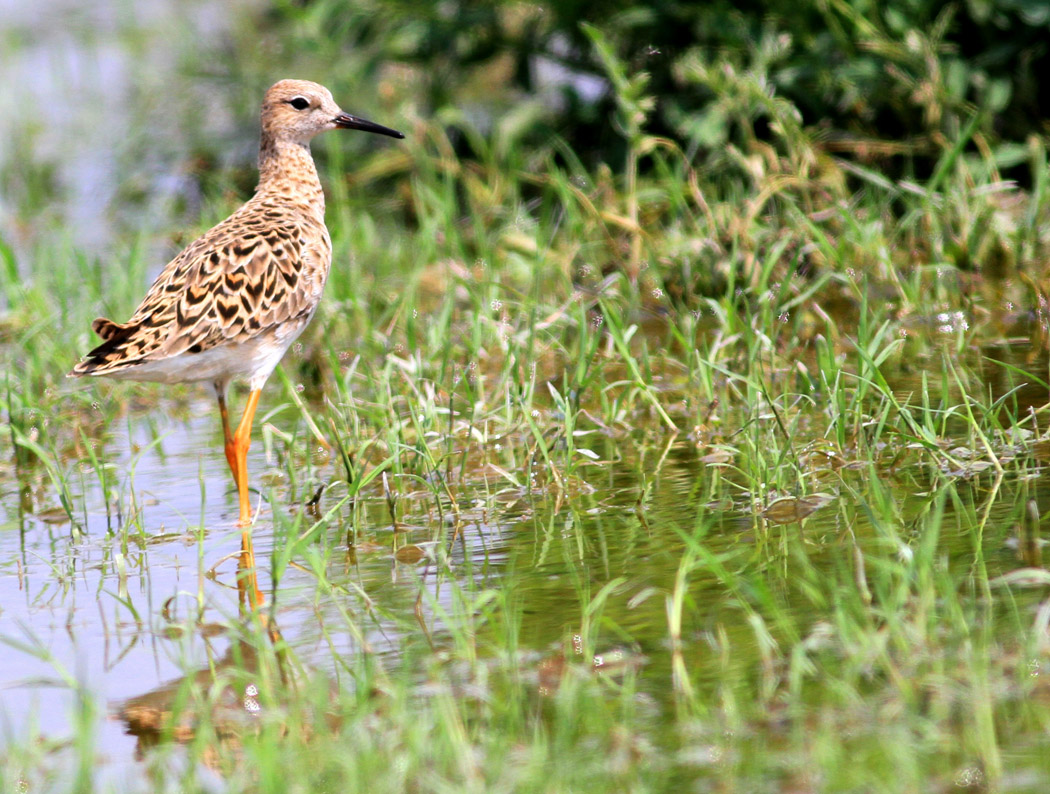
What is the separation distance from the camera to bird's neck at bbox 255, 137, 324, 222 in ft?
22.2

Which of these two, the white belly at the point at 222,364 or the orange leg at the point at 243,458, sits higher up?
the white belly at the point at 222,364

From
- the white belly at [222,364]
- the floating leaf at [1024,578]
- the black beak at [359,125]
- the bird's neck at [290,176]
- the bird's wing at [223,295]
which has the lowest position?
the floating leaf at [1024,578]

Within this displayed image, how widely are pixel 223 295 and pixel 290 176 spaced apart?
3.76ft

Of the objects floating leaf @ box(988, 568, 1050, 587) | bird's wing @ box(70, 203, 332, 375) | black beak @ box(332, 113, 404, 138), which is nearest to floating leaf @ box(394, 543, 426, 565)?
bird's wing @ box(70, 203, 332, 375)

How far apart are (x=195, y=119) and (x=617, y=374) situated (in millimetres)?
5497

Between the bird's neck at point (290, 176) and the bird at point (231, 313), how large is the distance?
0.50ft

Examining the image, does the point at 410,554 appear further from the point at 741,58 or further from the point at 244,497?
the point at 741,58

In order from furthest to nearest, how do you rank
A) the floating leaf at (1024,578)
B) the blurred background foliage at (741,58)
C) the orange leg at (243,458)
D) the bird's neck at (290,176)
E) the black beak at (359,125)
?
1. the blurred background foliage at (741,58)
2. the black beak at (359,125)
3. the bird's neck at (290,176)
4. the orange leg at (243,458)
5. the floating leaf at (1024,578)

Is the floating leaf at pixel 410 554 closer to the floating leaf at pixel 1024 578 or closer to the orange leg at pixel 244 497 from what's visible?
the orange leg at pixel 244 497

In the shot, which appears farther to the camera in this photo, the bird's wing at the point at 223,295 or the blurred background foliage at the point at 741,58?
the blurred background foliage at the point at 741,58

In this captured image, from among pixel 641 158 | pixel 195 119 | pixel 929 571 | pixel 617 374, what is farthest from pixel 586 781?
pixel 195 119

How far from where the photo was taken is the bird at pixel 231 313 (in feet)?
18.7

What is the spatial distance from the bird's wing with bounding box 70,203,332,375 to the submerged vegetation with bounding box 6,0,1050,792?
39 cm

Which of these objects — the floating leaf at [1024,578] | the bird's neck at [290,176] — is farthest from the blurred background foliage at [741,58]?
the floating leaf at [1024,578]
